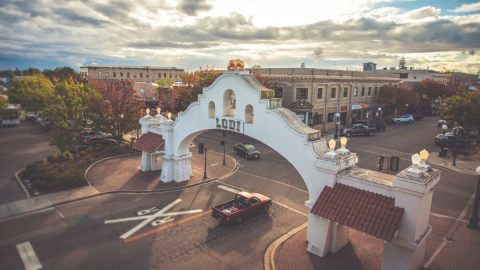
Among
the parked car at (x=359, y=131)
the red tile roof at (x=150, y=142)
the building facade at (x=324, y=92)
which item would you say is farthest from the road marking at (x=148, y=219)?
the parked car at (x=359, y=131)

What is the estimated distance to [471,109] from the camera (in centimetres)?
3422

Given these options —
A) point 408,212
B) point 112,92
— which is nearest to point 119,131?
point 112,92

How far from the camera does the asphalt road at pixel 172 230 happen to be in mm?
14766

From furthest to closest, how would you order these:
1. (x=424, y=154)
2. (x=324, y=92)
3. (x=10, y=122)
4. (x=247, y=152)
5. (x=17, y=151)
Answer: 1. (x=10, y=122)
2. (x=324, y=92)
3. (x=17, y=151)
4. (x=247, y=152)
5. (x=424, y=154)

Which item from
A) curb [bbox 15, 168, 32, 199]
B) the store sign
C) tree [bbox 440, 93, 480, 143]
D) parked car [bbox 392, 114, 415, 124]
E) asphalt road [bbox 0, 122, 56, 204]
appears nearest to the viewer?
the store sign

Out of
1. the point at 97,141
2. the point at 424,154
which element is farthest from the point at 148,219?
the point at 97,141

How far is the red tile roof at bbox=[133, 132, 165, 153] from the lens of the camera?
83.9 ft

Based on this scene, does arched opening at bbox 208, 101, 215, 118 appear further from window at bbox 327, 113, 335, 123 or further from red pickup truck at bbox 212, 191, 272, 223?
window at bbox 327, 113, 335, 123

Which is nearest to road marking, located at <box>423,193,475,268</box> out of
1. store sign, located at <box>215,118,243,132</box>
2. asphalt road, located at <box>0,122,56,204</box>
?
store sign, located at <box>215,118,243,132</box>

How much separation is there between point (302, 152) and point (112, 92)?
89.1 feet

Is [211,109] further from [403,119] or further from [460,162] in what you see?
[403,119]

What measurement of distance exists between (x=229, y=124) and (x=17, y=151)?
29210 millimetres

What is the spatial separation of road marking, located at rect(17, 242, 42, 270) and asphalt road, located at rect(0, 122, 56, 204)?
24.2ft

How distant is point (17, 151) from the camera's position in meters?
34.7
